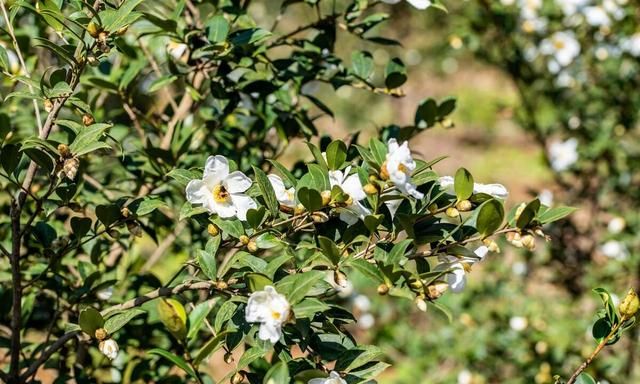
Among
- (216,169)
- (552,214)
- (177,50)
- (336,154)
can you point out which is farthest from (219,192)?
(177,50)

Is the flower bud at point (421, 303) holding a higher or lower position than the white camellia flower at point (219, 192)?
lower

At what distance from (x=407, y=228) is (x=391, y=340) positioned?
6.64ft

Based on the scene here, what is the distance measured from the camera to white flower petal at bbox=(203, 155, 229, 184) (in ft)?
2.81

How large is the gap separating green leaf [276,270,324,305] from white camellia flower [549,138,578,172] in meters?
1.91

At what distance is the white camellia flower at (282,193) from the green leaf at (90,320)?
23 cm

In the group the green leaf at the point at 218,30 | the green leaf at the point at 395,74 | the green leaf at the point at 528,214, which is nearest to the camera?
the green leaf at the point at 528,214

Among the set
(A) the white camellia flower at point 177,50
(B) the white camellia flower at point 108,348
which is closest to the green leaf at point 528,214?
(B) the white camellia flower at point 108,348

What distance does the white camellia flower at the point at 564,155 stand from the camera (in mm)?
2479

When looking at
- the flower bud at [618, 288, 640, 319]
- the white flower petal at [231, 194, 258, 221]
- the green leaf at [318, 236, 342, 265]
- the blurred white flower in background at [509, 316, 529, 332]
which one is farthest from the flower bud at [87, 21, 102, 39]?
the blurred white flower in background at [509, 316, 529, 332]

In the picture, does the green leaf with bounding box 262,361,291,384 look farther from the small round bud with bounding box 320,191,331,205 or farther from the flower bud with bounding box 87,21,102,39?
the flower bud with bounding box 87,21,102,39

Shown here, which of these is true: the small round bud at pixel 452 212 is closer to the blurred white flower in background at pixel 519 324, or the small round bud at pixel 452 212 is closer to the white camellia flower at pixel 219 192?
the white camellia flower at pixel 219 192

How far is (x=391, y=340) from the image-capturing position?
276 cm

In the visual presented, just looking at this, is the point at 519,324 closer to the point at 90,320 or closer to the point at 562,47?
the point at 562,47

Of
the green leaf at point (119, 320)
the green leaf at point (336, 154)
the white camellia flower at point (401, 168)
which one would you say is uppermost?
the white camellia flower at point (401, 168)
